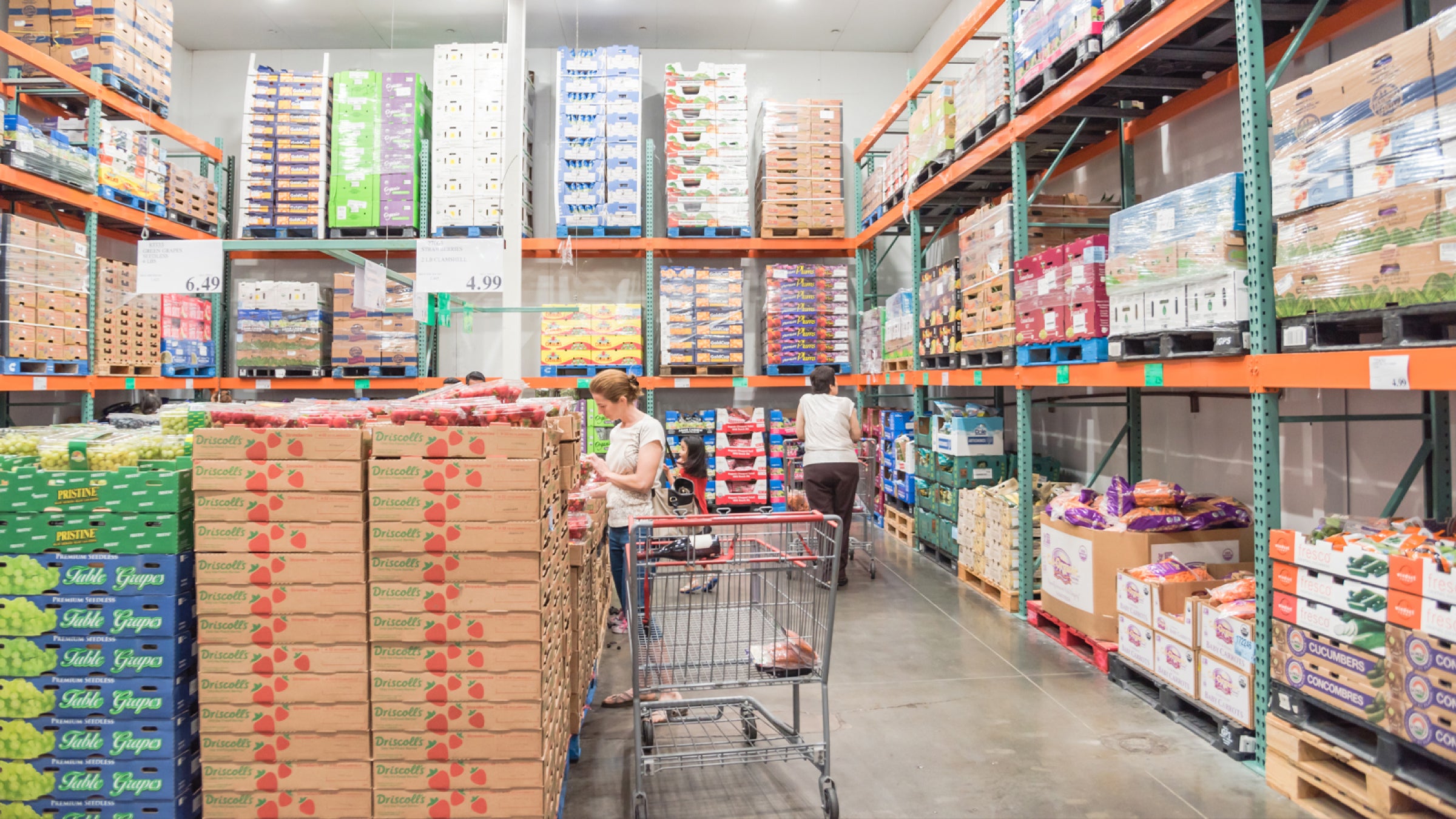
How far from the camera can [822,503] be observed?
6.69 metres

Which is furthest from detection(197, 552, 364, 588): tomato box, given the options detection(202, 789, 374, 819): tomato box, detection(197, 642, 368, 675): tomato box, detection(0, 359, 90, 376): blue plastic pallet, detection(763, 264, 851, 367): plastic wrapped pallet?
detection(763, 264, 851, 367): plastic wrapped pallet

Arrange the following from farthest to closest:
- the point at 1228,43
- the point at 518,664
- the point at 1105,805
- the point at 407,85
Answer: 1. the point at 407,85
2. the point at 1228,43
3. the point at 1105,805
4. the point at 518,664

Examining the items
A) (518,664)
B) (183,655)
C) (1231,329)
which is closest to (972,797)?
(518,664)

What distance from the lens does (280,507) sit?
2650 millimetres

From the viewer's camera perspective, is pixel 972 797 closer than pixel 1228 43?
Yes

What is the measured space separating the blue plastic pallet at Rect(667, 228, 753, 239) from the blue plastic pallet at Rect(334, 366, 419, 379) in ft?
12.5

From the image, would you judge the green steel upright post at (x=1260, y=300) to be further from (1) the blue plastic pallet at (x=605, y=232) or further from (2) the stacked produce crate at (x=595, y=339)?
(1) the blue plastic pallet at (x=605, y=232)

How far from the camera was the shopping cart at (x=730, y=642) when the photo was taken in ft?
10.1

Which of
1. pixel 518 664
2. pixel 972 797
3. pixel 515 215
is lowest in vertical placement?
pixel 972 797

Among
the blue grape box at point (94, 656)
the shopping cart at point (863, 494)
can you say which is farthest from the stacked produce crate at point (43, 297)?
the shopping cart at point (863, 494)

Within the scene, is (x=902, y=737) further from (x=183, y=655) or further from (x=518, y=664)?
(x=183, y=655)

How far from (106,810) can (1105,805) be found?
12.5 feet

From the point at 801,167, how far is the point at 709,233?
147 centimetres

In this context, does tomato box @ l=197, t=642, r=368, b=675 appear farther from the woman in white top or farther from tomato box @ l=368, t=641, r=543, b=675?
the woman in white top
